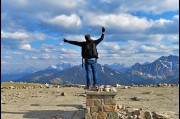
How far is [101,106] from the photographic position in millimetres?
17812

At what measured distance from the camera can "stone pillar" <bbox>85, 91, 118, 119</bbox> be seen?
17797 mm

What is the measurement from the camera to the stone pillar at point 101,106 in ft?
58.4

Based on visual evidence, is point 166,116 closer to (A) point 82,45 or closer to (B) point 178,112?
(B) point 178,112

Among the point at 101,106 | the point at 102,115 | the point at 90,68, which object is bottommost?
the point at 102,115

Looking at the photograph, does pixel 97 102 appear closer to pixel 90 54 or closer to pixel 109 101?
pixel 109 101

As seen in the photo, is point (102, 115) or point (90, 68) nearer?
point (102, 115)

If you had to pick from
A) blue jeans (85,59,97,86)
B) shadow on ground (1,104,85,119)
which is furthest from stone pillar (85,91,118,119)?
blue jeans (85,59,97,86)

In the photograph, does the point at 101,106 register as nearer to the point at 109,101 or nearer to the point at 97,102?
the point at 97,102

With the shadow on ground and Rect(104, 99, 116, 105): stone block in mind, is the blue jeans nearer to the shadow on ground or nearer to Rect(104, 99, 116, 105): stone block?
the shadow on ground

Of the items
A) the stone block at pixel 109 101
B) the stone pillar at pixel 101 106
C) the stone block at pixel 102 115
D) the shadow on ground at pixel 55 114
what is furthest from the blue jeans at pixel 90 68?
the stone block at pixel 102 115

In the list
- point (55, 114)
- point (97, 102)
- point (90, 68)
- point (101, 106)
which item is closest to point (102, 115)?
point (101, 106)

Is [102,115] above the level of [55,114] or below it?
above

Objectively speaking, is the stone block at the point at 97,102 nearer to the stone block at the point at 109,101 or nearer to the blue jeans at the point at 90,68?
the stone block at the point at 109,101

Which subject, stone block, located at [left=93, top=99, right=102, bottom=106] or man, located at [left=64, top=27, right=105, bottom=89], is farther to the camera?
man, located at [left=64, top=27, right=105, bottom=89]
